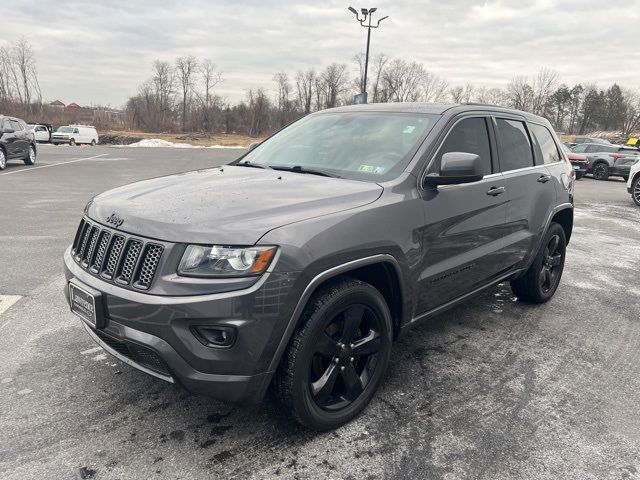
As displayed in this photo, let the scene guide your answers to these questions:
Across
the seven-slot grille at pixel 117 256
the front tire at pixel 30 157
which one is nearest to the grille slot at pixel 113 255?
the seven-slot grille at pixel 117 256

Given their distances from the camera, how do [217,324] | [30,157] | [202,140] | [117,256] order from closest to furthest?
[217,324], [117,256], [30,157], [202,140]

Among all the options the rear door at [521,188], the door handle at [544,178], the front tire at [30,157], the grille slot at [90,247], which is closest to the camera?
the grille slot at [90,247]

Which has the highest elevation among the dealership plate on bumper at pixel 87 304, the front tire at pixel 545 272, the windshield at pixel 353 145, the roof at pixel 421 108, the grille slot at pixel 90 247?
the roof at pixel 421 108

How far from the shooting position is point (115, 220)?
102 inches

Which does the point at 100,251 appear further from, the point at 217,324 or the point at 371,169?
the point at 371,169

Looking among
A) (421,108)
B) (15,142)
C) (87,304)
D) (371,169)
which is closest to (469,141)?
(421,108)

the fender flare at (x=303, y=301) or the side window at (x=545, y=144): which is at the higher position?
the side window at (x=545, y=144)

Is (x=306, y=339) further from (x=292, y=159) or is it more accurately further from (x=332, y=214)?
(x=292, y=159)

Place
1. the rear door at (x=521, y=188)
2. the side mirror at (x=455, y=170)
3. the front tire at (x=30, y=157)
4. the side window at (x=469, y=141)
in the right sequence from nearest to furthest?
the side mirror at (x=455, y=170), the side window at (x=469, y=141), the rear door at (x=521, y=188), the front tire at (x=30, y=157)

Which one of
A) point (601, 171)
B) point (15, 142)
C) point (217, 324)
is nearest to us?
point (217, 324)

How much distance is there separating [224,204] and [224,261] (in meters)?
0.39

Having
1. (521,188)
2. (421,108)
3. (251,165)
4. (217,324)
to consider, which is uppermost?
(421,108)

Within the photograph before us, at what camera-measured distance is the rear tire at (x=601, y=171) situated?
68.3 feet

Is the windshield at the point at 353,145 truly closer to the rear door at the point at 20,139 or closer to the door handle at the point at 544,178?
the door handle at the point at 544,178
